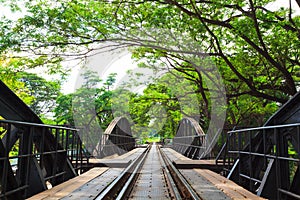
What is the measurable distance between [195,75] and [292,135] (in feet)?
38.1

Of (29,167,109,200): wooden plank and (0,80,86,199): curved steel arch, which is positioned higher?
(0,80,86,199): curved steel arch

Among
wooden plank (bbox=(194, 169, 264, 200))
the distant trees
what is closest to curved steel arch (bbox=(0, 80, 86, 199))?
wooden plank (bbox=(194, 169, 264, 200))

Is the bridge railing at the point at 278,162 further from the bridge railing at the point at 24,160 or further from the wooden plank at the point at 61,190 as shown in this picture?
the bridge railing at the point at 24,160

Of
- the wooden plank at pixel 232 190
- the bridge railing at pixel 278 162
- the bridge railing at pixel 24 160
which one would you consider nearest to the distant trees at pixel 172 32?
the bridge railing at pixel 278 162

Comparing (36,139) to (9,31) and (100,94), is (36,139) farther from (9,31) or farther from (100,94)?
(100,94)

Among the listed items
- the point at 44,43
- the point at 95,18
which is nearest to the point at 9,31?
the point at 44,43

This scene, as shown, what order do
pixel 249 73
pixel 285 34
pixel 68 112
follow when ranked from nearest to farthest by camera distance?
pixel 285 34 → pixel 249 73 → pixel 68 112

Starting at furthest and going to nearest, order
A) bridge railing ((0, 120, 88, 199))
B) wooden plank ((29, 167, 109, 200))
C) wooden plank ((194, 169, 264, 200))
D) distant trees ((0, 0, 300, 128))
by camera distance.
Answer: distant trees ((0, 0, 300, 128)), wooden plank ((194, 169, 264, 200)), wooden plank ((29, 167, 109, 200)), bridge railing ((0, 120, 88, 199))

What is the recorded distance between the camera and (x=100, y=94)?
108 feet

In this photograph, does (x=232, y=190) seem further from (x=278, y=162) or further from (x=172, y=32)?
(x=172, y=32)

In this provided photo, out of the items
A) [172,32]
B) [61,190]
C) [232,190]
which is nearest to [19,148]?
[61,190]

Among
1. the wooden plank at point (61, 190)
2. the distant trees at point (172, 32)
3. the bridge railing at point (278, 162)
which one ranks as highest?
the distant trees at point (172, 32)

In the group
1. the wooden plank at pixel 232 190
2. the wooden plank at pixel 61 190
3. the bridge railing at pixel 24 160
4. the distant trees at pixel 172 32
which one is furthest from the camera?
the distant trees at pixel 172 32

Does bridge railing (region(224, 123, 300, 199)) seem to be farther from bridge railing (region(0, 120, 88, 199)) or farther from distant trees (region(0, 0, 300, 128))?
distant trees (region(0, 0, 300, 128))
